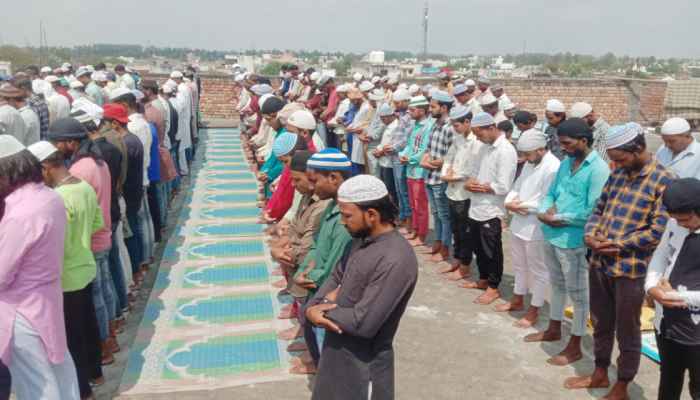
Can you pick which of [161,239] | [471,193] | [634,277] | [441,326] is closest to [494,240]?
[471,193]

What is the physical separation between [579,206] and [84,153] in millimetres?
3504

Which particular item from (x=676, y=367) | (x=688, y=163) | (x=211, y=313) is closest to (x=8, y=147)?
(x=211, y=313)

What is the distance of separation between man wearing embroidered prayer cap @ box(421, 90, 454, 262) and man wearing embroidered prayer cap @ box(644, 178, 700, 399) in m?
3.48

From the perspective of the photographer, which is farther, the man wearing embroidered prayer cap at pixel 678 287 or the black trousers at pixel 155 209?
the black trousers at pixel 155 209

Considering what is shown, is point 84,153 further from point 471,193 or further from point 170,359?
point 471,193

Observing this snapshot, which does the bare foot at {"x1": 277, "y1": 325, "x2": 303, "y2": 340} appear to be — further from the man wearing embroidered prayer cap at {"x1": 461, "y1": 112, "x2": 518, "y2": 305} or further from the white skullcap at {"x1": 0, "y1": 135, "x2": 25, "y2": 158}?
the white skullcap at {"x1": 0, "y1": 135, "x2": 25, "y2": 158}

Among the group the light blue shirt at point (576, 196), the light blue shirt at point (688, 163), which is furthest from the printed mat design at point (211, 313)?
the light blue shirt at point (688, 163)

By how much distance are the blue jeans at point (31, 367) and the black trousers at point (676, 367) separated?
3272 mm

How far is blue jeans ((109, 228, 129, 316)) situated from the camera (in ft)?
16.6

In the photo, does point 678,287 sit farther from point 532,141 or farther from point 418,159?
point 418,159

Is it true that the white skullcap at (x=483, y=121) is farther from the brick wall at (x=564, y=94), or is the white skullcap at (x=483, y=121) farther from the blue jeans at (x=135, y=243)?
the brick wall at (x=564, y=94)

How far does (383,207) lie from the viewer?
272 cm

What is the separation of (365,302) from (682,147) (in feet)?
13.1

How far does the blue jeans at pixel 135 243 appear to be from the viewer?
19.8 ft
